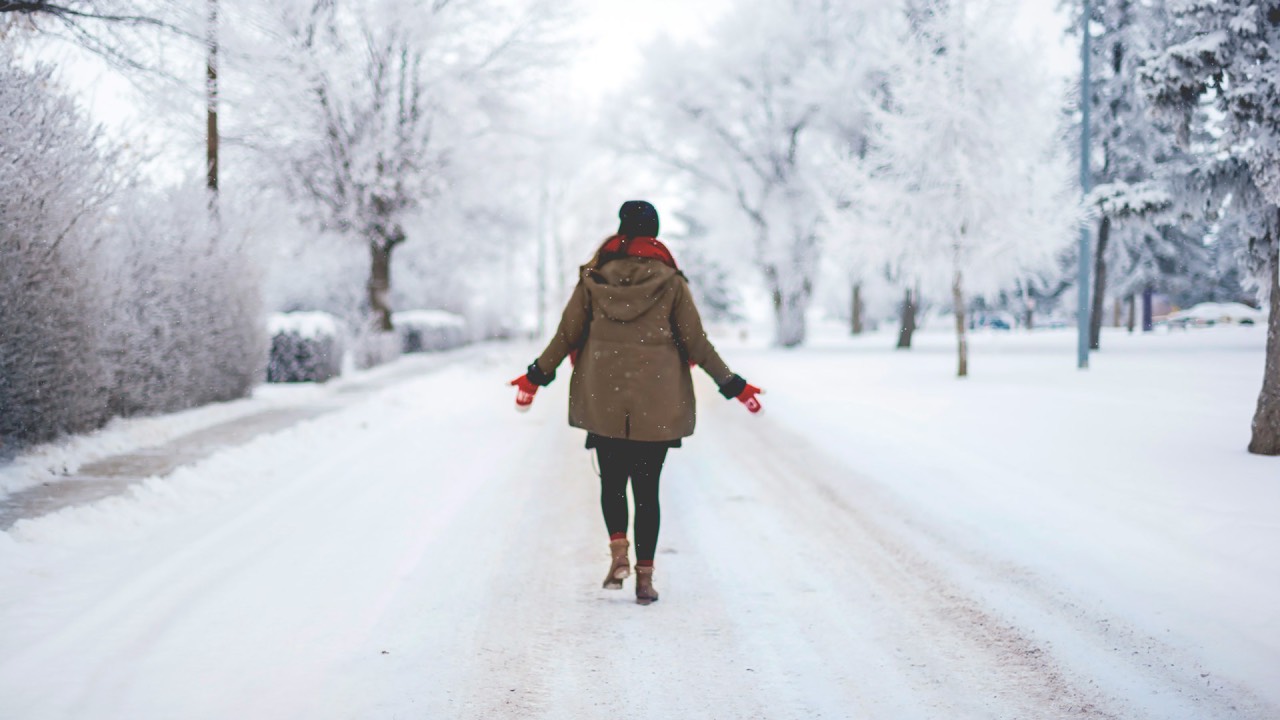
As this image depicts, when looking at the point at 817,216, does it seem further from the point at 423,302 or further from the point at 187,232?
the point at 187,232

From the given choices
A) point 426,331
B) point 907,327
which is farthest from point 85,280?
point 907,327

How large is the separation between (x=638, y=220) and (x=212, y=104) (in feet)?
24.3

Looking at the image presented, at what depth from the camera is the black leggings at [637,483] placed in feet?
14.9

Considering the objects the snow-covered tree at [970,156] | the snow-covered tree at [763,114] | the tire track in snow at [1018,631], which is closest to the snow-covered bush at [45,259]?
the tire track in snow at [1018,631]

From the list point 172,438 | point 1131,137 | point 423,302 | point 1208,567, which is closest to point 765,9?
point 1131,137

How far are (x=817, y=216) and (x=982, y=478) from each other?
24721 mm

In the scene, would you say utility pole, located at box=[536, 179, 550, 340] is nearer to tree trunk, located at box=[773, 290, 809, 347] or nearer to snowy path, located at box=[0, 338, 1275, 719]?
tree trunk, located at box=[773, 290, 809, 347]

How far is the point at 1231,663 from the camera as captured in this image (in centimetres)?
366

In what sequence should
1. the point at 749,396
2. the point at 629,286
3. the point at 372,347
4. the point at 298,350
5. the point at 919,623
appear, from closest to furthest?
1. the point at 919,623
2. the point at 629,286
3. the point at 749,396
4. the point at 298,350
5. the point at 372,347

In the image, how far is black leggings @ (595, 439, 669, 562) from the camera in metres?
4.54

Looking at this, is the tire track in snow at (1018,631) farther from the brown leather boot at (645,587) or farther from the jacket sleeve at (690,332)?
the jacket sleeve at (690,332)

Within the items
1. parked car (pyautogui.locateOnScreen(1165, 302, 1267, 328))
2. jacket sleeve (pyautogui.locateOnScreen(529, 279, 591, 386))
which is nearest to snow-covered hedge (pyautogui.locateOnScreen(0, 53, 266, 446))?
jacket sleeve (pyautogui.locateOnScreen(529, 279, 591, 386))

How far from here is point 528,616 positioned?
429 centimetres

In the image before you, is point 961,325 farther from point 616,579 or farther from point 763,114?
point 763,114
